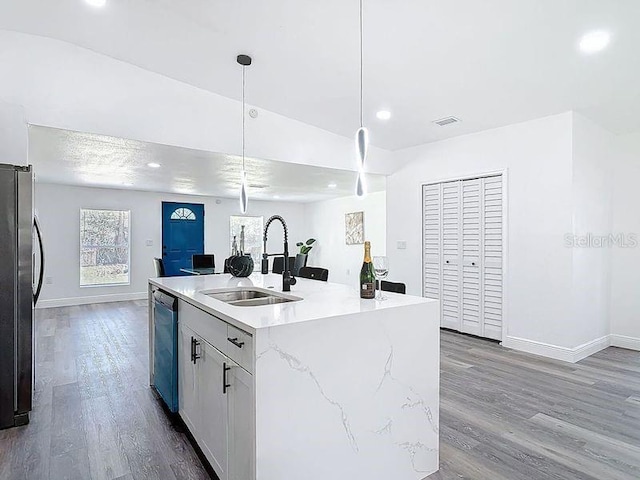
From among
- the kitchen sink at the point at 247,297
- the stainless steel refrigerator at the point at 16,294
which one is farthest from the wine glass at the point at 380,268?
the stainless steel refrigerator at the point at 16,294

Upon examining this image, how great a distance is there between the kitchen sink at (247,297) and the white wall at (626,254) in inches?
164

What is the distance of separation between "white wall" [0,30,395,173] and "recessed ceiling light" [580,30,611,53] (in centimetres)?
290

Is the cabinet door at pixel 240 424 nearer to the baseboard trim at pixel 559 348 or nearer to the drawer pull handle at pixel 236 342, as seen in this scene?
the drawer pull handle at pixel 236 342

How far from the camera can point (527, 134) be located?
13.3ft

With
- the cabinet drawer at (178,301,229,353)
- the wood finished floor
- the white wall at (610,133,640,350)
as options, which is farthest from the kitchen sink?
the white wall at (610,133,640,350)

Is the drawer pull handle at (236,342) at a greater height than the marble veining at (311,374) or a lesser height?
greater

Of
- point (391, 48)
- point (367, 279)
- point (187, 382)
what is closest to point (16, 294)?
point (187, 382)

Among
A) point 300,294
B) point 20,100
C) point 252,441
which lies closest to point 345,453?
point 252,441

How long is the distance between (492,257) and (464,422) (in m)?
2.35

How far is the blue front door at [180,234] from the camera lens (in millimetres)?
8211

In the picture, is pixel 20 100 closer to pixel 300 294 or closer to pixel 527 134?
pixel 300 294

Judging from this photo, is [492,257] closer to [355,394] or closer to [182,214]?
[355,394]

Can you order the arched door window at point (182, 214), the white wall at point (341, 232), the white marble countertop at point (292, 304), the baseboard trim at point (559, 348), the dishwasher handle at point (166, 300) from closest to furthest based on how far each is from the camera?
the white marble countertop at point (292, 304) < the dishwasher handle at point (166, 300) < the baseboard trim at point (559, 348) < the white wall at point (341, 232) < the arched door window at point (182, 214)

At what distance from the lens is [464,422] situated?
8.36ft
